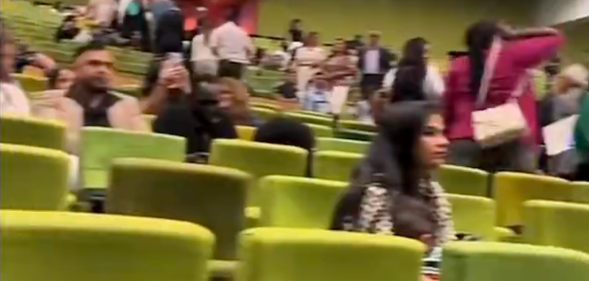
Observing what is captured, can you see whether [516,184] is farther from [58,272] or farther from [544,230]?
[58,272]

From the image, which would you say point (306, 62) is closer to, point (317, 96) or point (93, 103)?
point (317, 96)

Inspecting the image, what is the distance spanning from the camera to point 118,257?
1689 millimetres

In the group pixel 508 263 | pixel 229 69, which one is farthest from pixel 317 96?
pixel 508 263

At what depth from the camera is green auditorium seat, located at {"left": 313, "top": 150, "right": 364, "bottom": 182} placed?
4.27 meters

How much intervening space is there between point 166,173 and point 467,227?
4.27 ft

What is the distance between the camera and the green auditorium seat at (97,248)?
161cm

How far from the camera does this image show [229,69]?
706 centimetres

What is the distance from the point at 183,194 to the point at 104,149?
1.03 metres

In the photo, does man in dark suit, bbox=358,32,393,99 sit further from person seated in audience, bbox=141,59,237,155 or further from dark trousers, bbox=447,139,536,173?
person seated in audience, bbox=141,59,237,155

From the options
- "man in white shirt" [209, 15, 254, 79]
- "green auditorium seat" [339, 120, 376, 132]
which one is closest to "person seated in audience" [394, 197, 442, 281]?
"green auditorium seat" [339, 120, 376, 132]

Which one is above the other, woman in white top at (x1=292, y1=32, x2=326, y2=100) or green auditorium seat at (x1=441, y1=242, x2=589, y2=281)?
woman in white top at (x1=292, y1=32, x2=326, y2=100)

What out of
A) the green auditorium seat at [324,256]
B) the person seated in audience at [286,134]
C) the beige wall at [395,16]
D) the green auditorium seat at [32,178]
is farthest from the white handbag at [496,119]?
the beige wall at [395,16]

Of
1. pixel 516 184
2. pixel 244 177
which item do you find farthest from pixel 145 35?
pixel 244 177

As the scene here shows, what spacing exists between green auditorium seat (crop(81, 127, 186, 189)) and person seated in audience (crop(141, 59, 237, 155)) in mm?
660
